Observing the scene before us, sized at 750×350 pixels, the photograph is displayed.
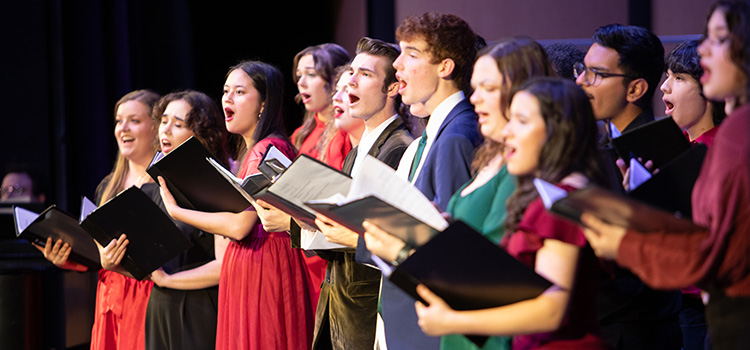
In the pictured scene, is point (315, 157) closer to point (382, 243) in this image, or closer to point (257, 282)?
point (257, 282)

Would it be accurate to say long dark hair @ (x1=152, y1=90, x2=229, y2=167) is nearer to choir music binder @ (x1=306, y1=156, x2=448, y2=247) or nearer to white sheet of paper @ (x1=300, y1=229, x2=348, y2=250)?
white sheet of paper @ (x1=300, y1=229, x2=348, y2=250)

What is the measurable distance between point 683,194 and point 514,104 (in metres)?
0.41

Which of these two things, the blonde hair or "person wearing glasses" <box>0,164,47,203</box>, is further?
"person wearing glasses" <box>0,164,47,203</box>

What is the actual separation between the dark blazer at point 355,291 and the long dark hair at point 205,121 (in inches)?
40.4

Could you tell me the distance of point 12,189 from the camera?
16.8ft

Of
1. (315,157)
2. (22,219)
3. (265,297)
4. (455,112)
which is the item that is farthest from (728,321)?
(22,219)

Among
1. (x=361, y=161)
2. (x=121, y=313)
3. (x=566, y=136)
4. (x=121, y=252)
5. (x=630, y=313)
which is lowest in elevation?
(x=121, y=313)

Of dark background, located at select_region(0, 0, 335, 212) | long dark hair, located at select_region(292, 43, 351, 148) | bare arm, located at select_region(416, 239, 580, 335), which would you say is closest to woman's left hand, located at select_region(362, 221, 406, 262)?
bare arm, located at select_region(416, 239, 580, 335)

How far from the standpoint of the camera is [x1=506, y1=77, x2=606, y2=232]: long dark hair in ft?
4.97

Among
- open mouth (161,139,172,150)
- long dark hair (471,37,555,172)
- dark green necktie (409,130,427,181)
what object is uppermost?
long dark hair (471,37,555,172)

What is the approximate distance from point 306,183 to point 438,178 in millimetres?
348

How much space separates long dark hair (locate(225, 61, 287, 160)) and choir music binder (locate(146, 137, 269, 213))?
1.21 feet

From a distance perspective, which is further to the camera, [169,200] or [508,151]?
[169,200]

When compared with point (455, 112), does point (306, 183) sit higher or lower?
lower
